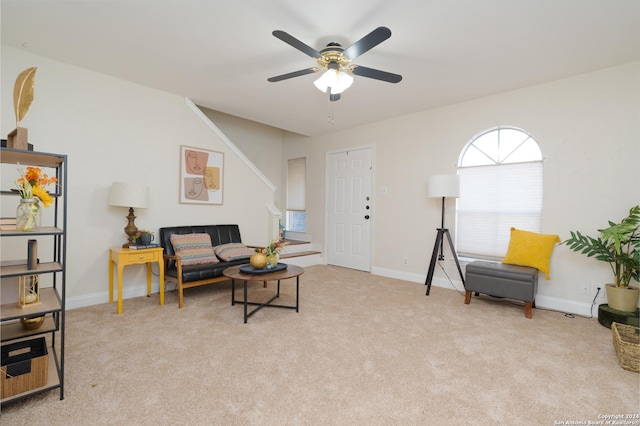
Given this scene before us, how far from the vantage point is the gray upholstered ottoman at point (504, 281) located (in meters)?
3.02

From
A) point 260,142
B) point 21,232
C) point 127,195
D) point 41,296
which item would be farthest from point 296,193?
point 21,232

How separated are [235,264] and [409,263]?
2643mm

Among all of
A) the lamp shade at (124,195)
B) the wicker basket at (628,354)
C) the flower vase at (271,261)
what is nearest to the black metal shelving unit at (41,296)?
the lamp shade at (124,195)

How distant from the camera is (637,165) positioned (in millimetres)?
2945

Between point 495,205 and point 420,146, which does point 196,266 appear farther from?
point 495,205

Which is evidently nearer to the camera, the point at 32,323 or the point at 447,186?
the point at 32,323

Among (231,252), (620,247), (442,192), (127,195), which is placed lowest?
(231,252)

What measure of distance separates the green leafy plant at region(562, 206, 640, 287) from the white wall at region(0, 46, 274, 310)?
15.4 ft

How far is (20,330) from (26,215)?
2.56ft

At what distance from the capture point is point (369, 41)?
2.04 metres

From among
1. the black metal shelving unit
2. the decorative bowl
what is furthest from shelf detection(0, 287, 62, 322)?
the decorative bowl

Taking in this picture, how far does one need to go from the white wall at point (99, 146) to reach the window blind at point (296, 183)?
2542 mm

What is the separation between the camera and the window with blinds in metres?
6.44

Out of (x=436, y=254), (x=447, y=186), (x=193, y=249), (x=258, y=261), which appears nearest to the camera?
(x=258, y=261)
